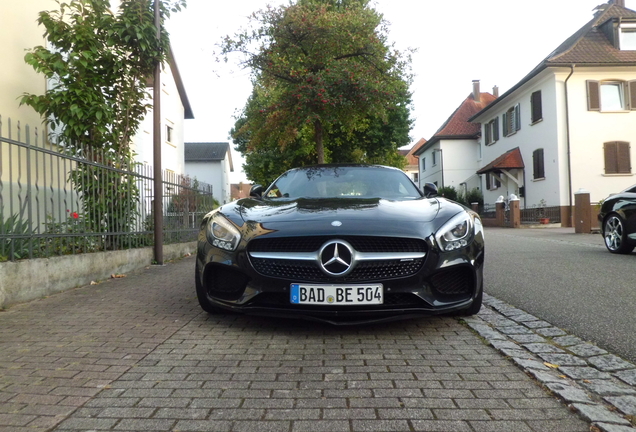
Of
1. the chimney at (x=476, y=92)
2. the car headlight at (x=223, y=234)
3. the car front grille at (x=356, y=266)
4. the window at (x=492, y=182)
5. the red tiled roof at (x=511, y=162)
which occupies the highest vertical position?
the chimney at (x=476, y=92)

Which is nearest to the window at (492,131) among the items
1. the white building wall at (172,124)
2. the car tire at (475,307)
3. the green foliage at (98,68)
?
the white building wall at (172,124)

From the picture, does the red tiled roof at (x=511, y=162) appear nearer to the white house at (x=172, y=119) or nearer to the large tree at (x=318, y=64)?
the large tree at (x=318, y=64)

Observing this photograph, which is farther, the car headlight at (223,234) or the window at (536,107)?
the window at (536,107)

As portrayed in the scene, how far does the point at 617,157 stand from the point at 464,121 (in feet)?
67.0

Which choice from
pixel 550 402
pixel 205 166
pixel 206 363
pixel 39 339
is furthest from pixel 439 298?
pixel 205 166

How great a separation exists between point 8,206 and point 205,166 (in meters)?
47.9

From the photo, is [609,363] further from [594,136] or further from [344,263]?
[594,136]

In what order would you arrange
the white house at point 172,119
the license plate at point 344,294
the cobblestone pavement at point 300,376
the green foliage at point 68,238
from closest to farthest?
the cobblestone pavement at point 300,376 → the license plate at point 344,294 → the green foliage at point 68,238 → the white house at point 172,119

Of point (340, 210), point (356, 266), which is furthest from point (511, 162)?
point (356, 266)

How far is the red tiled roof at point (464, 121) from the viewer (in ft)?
136

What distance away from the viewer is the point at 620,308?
15.0 ft

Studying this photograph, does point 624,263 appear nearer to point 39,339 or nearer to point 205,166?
point 39,339

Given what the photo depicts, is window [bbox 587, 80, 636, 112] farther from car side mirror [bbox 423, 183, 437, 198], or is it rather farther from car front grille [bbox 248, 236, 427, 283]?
car front grille [bbox 248, 236, 427, 283]

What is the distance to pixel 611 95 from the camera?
2375 centimetres
